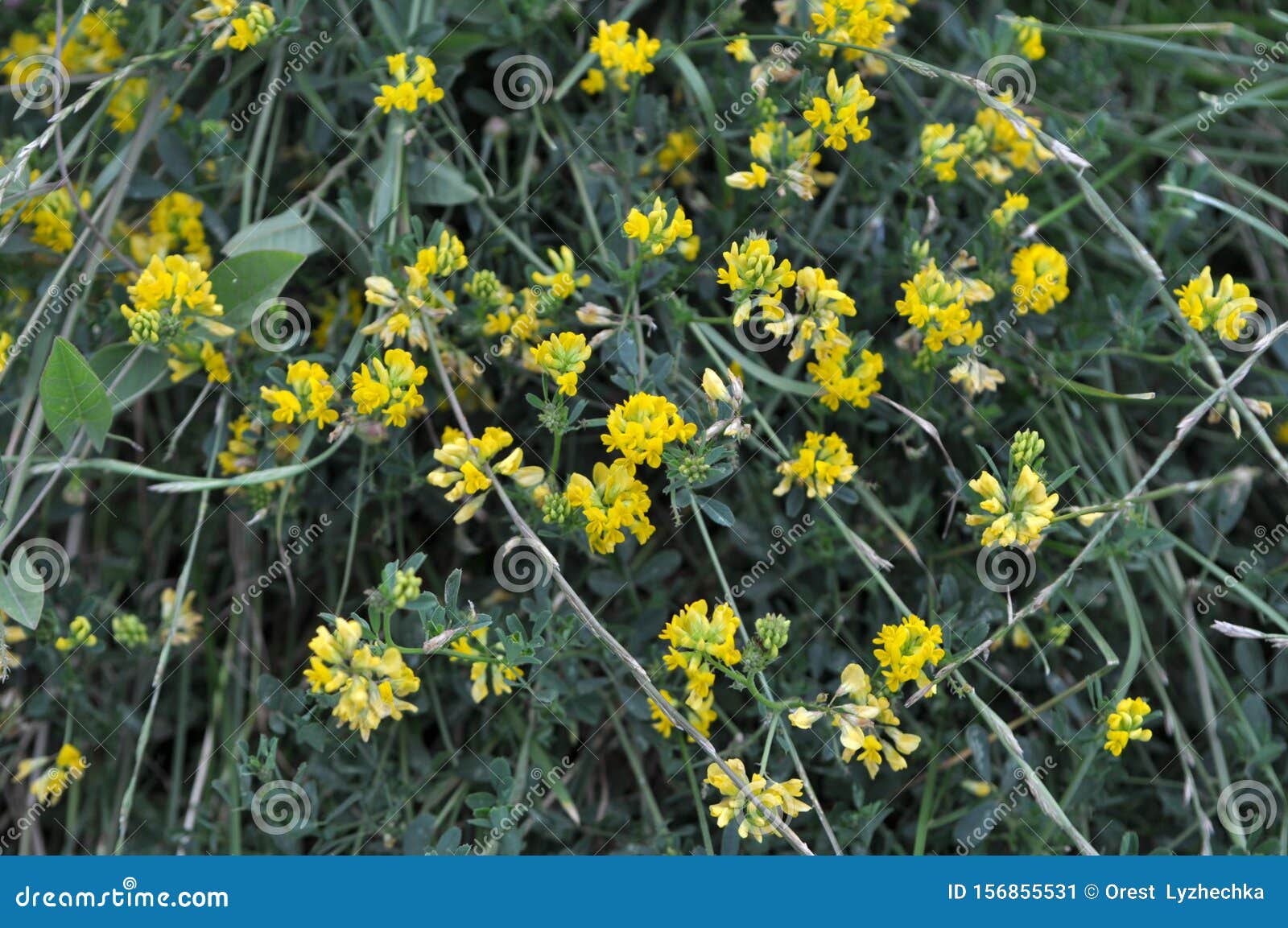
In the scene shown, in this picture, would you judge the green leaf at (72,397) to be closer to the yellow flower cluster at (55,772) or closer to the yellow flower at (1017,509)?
the yellow flower cluster at (55,772)

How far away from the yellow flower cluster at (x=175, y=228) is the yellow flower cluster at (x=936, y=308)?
1.14 meters

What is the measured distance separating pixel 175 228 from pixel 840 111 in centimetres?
110

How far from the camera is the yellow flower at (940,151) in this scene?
5.65 ft

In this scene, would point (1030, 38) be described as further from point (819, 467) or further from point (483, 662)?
point (483, 662)

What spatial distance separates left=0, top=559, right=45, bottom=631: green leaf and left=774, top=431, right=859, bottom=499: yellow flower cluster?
1.10 meters

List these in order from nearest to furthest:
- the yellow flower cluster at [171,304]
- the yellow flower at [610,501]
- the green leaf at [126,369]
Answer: the yellow flower at [610,501] → the yellow flower cluster at [171,304] → the green leaf at [126,369]

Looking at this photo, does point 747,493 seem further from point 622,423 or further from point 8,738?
point 8,738

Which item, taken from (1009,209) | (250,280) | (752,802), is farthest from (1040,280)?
(250,280)

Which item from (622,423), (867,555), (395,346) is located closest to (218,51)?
(395,346)

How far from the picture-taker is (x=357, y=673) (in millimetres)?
1438

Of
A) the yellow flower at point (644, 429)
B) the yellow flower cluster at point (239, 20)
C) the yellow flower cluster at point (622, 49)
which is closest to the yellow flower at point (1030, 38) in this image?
the yellow flower cluster at point (622, 49)

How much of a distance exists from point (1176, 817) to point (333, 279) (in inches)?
66.2

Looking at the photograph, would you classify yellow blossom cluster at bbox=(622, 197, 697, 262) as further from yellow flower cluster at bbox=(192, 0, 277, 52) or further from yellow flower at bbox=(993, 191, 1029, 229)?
yellow flower cluster at bbox=(192, 0, 277, 52)

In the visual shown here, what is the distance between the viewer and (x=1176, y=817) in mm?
1839
